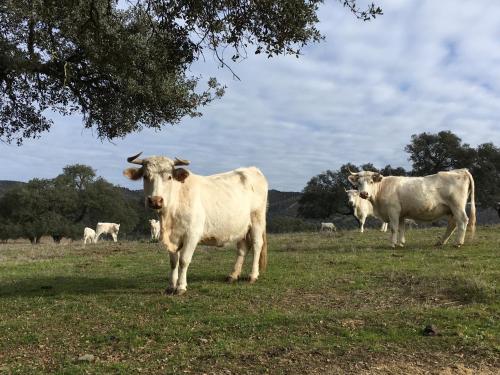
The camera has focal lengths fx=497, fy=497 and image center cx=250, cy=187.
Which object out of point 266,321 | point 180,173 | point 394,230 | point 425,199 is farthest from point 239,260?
point 425,199

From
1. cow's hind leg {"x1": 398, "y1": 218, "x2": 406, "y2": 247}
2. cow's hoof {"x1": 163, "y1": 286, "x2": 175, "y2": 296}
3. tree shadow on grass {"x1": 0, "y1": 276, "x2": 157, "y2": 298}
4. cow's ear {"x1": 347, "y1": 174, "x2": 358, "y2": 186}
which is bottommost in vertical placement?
tree shadow on grass {"x1": 0, "y1": 276, "x2": 157, "y2": 298}

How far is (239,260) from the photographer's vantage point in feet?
36.0

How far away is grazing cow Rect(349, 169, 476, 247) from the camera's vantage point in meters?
16.3

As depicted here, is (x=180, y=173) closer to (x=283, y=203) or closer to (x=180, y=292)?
(x=180, y=292)

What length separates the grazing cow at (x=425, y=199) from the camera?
1631 cm

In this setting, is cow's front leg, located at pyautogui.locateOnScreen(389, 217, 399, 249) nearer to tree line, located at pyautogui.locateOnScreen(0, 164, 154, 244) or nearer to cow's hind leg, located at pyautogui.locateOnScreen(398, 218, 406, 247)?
cow's hind leg, located at pyautogui.locateOnScreen(398, 218, 406, 247)

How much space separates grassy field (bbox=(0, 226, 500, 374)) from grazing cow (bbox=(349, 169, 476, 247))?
426 centimetres

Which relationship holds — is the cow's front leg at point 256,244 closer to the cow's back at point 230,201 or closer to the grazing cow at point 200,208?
the grazing cow at point 200,208

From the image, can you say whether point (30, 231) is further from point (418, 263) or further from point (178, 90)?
point (418, 263)

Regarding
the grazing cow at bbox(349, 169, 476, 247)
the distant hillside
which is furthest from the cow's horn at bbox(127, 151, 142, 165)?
the distant hillside

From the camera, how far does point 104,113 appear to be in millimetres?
14461

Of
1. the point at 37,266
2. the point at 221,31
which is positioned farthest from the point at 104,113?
the point at 221,31

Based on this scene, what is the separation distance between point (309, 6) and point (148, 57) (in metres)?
5.23

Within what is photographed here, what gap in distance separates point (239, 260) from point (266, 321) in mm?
3813
